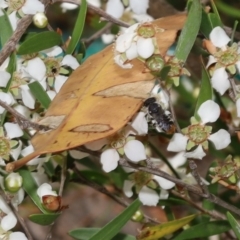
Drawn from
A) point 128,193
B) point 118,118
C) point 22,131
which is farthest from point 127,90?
point 128,193

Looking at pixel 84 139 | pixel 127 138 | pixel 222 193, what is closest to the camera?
pixel 84 139

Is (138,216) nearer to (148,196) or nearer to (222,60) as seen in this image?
(148,196)

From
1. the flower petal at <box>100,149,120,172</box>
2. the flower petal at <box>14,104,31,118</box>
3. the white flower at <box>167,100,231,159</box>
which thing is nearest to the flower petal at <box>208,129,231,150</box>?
the white flower at <box>167,100,231,159</box>

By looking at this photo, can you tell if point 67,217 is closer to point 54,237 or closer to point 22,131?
point 54,237

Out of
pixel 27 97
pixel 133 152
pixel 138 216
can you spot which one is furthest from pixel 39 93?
pixel 138 216

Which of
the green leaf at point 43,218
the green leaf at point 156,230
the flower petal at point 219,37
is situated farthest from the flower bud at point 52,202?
the flower petal at point 219,37

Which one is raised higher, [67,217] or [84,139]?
[84,139]

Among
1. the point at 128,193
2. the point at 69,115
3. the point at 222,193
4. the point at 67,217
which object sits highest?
the point at 69,115
